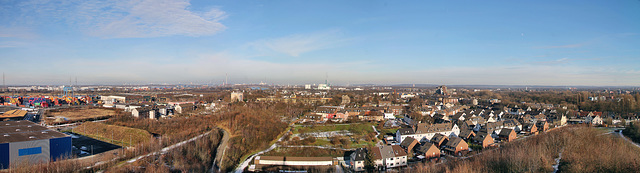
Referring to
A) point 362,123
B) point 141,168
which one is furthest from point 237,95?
point 141,168

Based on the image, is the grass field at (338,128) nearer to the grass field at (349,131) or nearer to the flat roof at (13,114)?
the grass field at (349,131)

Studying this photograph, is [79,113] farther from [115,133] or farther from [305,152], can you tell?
[305,152]

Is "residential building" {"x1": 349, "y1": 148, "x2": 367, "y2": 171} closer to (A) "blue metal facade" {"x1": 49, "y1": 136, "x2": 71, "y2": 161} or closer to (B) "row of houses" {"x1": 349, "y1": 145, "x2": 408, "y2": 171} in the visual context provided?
(B) "row of houses" {"x1": 349, "y1": 145, "x2": 408, "y2": 171}

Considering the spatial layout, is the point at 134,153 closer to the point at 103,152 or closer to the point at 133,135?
the point at 103,152

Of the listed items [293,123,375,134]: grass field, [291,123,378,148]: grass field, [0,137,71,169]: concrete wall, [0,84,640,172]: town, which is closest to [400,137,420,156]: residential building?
[0,84,640,172]: town

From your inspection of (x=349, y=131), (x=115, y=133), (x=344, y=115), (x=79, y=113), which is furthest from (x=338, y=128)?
(x=79, y=113)

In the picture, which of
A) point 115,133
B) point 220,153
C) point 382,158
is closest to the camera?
point 382,158

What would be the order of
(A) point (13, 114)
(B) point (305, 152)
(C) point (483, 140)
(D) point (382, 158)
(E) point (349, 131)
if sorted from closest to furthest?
(D) point (382, 158) → (B) point (305, 152) → (C) point (483, 140) → (E) point (349, 131) → (A) point (13, 114)
